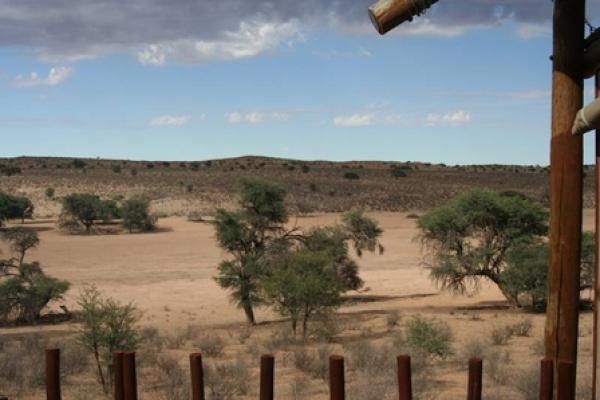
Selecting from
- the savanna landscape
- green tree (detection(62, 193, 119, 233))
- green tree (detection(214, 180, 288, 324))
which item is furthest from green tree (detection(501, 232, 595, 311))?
green tree (detection(62, 193, 119, 233))

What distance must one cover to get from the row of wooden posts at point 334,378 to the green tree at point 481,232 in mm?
22750

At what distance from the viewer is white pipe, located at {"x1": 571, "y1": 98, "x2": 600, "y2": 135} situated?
4.16 metres

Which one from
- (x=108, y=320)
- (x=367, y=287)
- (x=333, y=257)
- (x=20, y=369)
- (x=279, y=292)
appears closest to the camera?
(x=20, y=369)

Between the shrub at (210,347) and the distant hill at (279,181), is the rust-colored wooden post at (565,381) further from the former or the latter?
the distant hill at (279,181)

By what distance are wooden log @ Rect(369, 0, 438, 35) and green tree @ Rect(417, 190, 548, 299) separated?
22.4 meters

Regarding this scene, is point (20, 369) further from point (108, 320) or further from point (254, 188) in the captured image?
point (254, 188)

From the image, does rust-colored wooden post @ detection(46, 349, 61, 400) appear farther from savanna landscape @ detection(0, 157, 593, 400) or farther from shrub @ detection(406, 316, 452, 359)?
shrub @ detection(406, 316, 452, 359)

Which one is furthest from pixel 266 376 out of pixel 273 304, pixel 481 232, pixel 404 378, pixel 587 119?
pixel 481 232

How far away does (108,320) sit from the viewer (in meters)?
14.3

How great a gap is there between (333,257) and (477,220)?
17.5ft

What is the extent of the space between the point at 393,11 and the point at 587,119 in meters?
1.31

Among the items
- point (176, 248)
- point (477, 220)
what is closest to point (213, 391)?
point (477, 220)

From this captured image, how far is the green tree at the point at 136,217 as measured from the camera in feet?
201

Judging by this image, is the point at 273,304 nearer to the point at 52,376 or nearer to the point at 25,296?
the point at 25,296
